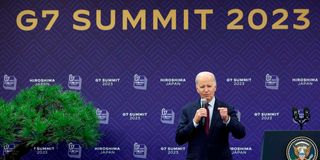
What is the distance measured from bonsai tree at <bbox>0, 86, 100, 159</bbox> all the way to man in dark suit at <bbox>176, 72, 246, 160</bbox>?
1061 mm

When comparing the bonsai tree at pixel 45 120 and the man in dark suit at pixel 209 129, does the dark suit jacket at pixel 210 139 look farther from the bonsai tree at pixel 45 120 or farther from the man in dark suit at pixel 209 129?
the bonsai tree at pixel 45 120

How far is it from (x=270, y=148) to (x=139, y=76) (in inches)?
102

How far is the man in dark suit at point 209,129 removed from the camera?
11.1ft

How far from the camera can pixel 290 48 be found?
201 inches

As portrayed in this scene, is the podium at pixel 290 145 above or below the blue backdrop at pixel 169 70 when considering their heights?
below

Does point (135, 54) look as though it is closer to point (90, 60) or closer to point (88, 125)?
point (90, 60)

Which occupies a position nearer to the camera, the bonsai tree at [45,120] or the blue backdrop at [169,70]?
the bonsai tree at [45,120]

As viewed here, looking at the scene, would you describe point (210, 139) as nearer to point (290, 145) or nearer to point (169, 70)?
point (290, 145)

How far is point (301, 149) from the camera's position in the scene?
2715mm

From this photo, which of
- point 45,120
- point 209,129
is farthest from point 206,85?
point 45,120

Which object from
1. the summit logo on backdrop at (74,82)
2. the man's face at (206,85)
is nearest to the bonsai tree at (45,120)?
the summit logo on backdrop at (74,82)

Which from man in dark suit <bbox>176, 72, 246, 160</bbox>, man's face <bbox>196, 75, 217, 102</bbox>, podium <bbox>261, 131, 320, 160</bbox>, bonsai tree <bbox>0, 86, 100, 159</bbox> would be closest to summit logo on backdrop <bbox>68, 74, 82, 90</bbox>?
bonsai tree <bbox>0, 86, 100, 159</bbox>

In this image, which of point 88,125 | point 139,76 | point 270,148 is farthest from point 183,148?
point 270,148

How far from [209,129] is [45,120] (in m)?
1.41
